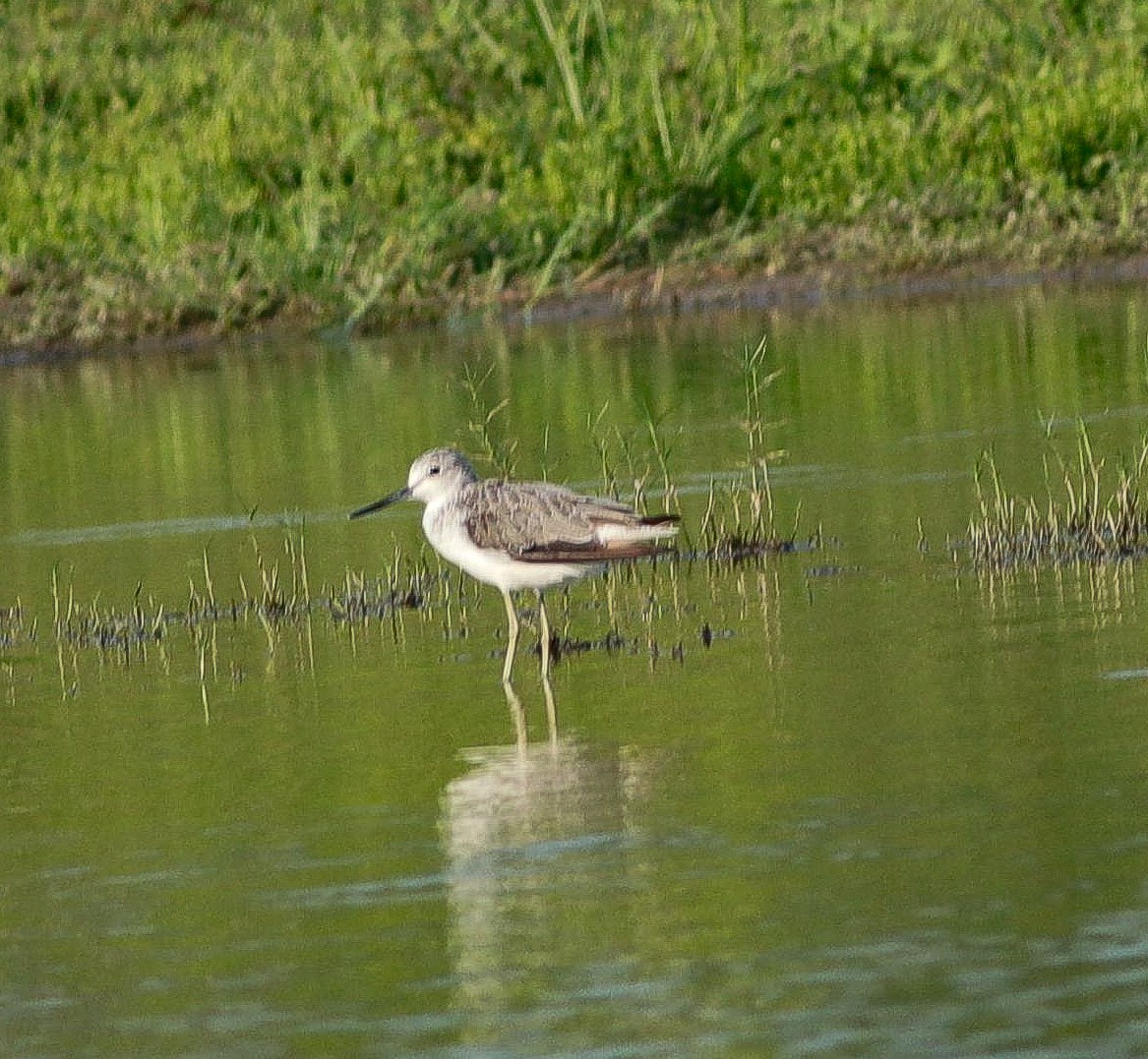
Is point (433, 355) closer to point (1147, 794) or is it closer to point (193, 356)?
point (193, 356)

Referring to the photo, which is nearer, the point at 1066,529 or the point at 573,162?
the point at 1066,529

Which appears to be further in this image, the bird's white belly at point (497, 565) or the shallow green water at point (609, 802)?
the bird's white belly at point (497, 565)

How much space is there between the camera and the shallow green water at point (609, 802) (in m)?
5.86

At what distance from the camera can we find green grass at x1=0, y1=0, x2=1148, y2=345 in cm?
2547

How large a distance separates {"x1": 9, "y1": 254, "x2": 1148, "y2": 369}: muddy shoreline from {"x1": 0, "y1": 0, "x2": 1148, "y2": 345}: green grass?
0.09 metres

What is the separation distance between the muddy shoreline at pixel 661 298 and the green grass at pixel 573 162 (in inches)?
3.5

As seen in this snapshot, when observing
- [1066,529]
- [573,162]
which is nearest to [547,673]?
[1066,529]

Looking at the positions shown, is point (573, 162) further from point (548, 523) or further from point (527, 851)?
point (527, 851)

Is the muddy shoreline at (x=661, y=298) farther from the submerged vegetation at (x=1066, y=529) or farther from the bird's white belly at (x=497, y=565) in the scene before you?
the bird's white belly at (x=497, y=565)

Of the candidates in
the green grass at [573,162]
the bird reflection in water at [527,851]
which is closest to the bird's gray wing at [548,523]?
the bird reflection in water at [527,851]

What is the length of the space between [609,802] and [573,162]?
18962mm

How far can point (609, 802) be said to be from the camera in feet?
25.1

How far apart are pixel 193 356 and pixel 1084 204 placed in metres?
7.49

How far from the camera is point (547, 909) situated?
21.6ft
